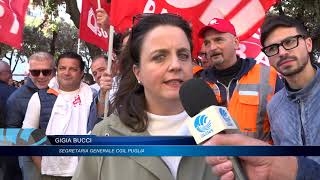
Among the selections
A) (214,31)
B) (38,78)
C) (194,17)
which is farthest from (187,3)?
(38,78)

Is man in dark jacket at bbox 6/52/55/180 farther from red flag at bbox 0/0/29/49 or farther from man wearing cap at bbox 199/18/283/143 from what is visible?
man wearing cap at bbox 199/18/283/143

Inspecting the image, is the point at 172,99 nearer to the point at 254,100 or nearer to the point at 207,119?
the point at 207,119

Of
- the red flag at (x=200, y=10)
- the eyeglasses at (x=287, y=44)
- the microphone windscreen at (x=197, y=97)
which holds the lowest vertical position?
the microphone windscreen at (x=197, y=97)

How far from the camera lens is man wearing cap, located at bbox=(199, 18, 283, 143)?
3412 millimetres

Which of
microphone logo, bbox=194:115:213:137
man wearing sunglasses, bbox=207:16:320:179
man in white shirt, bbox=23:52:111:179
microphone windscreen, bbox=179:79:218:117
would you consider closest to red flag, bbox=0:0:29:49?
man in white shirt, bbox=23:52:111:179

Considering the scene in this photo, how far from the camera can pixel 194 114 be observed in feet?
4.75

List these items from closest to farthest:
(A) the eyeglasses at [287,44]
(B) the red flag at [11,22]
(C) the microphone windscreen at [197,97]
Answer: (C) the microphone windscreen at [197,97] → (A) the eyeglasses at [287,44] → (B) the red flag at [11,22]

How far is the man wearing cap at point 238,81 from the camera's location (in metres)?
3.41

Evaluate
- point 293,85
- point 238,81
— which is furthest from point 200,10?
point 293,85

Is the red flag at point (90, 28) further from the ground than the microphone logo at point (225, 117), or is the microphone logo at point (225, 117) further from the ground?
the red flag at point (90, 28)

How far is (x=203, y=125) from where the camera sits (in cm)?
126

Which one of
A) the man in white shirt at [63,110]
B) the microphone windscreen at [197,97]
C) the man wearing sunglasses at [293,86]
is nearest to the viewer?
the microphone windscreen at [197,97]

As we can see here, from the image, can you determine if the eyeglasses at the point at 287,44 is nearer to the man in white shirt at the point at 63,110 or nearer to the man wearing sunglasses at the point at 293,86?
the man wearing sunglasses at the point at 293,86

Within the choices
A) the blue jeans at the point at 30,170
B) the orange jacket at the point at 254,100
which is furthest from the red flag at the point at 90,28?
the orange jacket at the point at 254,100
